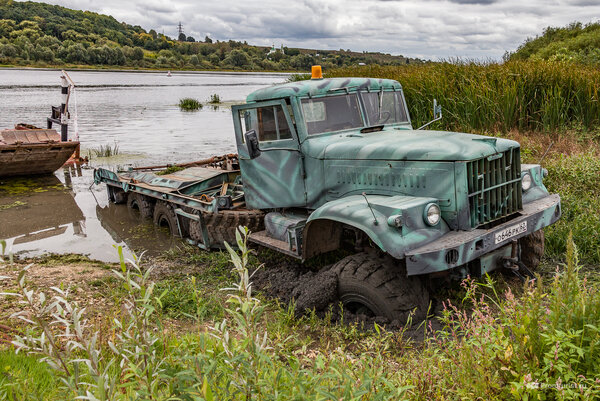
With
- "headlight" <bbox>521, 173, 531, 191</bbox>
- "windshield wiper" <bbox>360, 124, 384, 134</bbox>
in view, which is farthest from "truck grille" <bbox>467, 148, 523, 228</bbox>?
"windshield wiper" <bbox>360, 124, 384, 134</bbox>

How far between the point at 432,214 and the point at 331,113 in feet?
6.88

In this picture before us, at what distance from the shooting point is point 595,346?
8.96 ft

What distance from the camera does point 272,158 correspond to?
21.2 feet

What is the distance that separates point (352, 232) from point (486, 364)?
3192 millimetres

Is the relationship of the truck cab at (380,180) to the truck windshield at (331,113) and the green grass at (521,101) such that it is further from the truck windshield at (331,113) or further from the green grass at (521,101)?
the green grass at (521,101)

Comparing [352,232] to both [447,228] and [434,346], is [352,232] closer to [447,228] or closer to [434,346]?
[447,228]

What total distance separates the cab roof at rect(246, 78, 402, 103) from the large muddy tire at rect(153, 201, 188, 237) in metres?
2.75

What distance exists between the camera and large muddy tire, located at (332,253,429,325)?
4668mm

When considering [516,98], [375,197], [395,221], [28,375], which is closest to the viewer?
[28,375]

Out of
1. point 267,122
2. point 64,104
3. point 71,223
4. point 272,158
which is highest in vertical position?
point 64,104

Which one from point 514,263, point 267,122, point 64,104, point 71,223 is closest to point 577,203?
point 514,263

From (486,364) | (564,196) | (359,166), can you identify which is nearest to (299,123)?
(359,166)

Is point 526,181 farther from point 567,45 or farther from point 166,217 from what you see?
point 567,45

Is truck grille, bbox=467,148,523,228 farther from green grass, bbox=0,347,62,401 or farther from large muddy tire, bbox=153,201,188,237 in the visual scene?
large muddy tire, bbox=153,201,188,237
